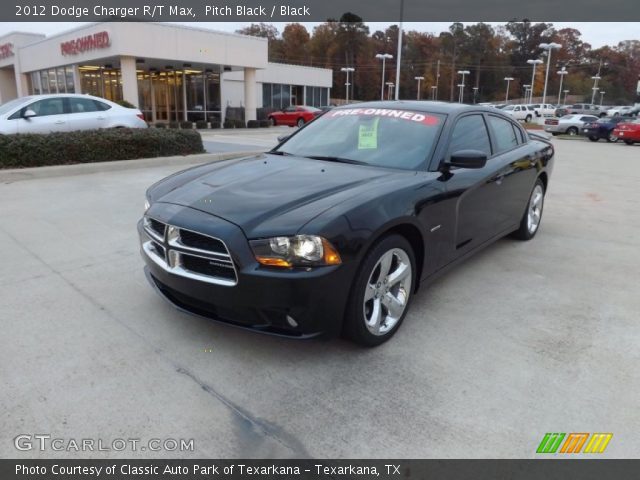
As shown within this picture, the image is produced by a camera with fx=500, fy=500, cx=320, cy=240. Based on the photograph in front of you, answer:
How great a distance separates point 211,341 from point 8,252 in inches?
116

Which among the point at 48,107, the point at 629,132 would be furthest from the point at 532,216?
the point at 629,132

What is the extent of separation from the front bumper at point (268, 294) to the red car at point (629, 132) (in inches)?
931

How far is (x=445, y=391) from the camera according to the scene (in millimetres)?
2855

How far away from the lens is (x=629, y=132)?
21.9m

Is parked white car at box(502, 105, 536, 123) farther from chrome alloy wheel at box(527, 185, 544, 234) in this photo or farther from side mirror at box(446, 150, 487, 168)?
side mirror at box(446, 150, 487, 168)

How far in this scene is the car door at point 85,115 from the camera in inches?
431

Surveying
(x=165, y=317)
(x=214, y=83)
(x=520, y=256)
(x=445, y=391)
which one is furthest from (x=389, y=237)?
(x=214, y=83)

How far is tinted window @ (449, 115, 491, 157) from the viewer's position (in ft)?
13.6

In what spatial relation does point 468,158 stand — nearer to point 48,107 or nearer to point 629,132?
point 48,107

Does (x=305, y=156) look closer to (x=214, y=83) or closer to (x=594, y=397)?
(x=594, y=397)

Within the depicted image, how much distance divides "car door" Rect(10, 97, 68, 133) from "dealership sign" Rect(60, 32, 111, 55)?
48.9 ft

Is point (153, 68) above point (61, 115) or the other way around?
above

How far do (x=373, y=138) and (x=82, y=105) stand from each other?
9338mm

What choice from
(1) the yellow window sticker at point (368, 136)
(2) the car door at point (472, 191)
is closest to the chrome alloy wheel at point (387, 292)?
(2) the car door at point (472, 191)
